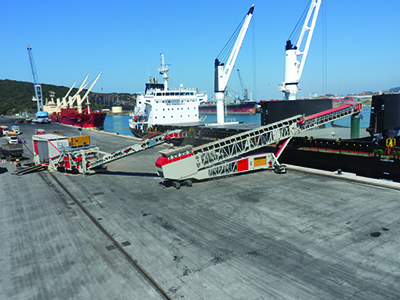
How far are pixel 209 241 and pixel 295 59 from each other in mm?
33476

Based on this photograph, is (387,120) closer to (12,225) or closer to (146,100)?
(12,225)

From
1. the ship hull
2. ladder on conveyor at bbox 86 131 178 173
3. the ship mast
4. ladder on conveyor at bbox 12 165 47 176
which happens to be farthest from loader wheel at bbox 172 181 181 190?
the ship hull

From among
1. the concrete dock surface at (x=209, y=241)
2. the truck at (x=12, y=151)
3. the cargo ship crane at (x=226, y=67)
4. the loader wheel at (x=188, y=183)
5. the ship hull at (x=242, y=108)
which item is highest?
the cargo ship crane at (x=226, y=67)

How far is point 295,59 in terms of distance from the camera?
37.1 metres

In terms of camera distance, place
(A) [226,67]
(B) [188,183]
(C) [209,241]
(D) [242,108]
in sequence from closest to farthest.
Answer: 1. (C) [209,241]
2. (B) [188,183]
3. (A) [226,67]
4. (D) [242,108]

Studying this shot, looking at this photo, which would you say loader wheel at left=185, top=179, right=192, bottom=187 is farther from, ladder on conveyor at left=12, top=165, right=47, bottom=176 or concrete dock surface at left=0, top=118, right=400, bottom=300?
ladder on conveyor at left=12, top=165, right=47, bottom=176

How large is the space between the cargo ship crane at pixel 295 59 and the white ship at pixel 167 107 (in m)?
19.9

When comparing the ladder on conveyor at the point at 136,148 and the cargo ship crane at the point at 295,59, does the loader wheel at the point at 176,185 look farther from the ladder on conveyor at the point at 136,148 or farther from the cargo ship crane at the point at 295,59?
the cargo ship crane at the point at 295,59

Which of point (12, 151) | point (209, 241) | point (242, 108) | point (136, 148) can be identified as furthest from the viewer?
point (242, 108)

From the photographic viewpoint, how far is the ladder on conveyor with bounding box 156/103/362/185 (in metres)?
19.2

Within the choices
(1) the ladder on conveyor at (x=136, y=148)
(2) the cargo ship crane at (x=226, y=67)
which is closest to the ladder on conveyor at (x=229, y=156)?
(1) the ladder on conveyor at (x=136, y=148)

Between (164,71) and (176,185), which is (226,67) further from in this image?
(176,185)

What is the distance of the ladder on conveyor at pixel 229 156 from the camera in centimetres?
1925

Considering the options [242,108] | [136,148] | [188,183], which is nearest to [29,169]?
[136,148]
